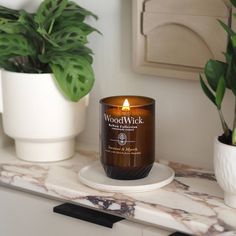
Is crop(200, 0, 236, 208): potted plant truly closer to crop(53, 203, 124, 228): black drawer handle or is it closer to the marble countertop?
the marble countertop


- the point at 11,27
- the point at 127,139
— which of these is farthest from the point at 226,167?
the point at 11,27

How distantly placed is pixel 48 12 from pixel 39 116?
0.17 metres

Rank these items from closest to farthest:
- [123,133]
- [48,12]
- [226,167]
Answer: [226,167] < [123,133] < [48,12]

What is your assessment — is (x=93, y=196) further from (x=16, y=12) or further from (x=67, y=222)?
(x=16, y=12)

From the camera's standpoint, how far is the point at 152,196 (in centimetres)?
96

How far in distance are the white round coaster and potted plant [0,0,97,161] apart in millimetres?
96

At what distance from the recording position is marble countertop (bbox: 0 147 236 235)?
2.89 feet

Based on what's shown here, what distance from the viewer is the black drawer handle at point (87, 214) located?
3.15ft

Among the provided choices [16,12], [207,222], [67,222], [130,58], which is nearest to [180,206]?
[207,222]

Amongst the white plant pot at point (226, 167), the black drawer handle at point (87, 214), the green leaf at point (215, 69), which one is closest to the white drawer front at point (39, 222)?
the black drawer handle at point (87, 214)

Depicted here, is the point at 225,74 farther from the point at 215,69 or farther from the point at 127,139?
the point at 127,139

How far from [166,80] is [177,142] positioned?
105 millimetres

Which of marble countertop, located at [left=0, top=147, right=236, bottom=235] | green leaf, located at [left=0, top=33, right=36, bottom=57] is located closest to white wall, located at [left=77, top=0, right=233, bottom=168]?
marble countertop, located at [left=0, top=147, right=236, bottom=235]

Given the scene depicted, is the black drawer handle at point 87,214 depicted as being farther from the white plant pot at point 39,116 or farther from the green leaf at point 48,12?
the green leaf at point 48,12
